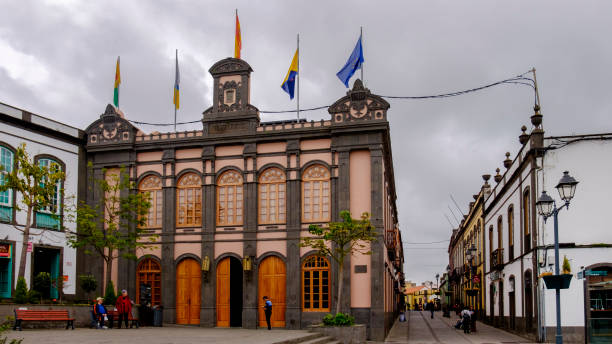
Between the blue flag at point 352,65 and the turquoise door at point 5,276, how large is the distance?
15957 mm

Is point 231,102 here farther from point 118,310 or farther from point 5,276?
point 5,276

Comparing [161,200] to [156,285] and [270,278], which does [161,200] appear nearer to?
[156,285]

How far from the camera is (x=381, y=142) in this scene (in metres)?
27.3

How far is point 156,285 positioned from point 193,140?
6729 millimetres

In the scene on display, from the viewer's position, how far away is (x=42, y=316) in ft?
71.1

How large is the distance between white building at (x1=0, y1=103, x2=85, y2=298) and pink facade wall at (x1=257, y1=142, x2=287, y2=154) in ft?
26.5

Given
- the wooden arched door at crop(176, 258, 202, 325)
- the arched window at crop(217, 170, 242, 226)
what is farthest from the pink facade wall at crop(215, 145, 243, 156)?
the wooden arched door at crop(176, 258, 202, 325)

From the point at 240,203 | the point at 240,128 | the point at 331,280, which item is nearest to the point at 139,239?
the point at 240,203

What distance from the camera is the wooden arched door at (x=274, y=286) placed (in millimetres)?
27609

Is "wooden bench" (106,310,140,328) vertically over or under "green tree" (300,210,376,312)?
under

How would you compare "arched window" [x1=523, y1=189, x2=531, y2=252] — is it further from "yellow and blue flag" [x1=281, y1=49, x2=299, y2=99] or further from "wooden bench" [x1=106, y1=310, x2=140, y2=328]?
"wooden bench" [x1=106, y1=310, x2=140, y2=328]

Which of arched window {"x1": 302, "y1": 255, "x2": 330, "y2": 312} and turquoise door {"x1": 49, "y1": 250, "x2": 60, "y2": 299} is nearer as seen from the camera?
arched window {"x1": 302, "y1": 255, "x2": 330, "y2": 312}

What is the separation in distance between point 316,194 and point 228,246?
4488 mm

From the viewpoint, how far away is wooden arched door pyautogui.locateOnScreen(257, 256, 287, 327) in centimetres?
2761
